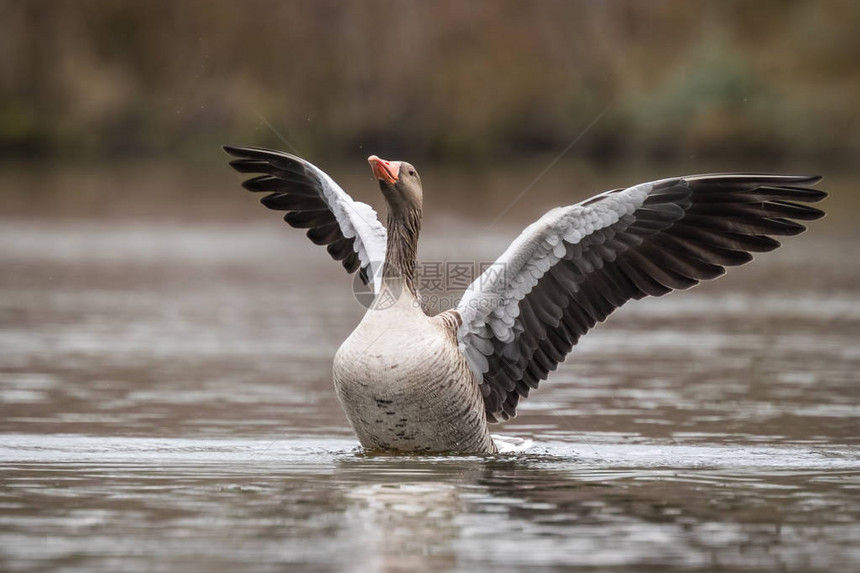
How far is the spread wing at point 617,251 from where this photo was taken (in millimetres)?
11312

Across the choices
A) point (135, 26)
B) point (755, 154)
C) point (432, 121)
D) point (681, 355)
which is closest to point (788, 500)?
point (681, 355)

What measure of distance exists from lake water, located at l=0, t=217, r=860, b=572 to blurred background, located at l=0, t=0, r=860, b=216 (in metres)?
45.9

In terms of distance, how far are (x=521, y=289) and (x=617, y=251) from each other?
82cm

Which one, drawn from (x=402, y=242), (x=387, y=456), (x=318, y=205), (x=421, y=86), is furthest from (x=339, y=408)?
(x=421, y=86)

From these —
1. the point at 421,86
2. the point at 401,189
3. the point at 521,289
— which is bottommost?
the point at 521,289

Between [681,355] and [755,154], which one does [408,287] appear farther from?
[755,154]

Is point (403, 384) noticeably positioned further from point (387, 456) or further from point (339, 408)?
point (339, 408)

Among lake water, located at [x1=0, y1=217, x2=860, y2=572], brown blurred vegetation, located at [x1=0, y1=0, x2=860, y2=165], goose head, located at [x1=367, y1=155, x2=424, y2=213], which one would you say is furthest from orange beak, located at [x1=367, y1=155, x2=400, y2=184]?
brown blurred vegetation, located at [x1=0, y1=0, x2=860, y2=165]

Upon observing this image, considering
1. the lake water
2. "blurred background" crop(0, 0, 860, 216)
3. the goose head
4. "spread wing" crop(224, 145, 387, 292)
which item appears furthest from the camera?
"blurred background" crop(0, 0, 860, 216)

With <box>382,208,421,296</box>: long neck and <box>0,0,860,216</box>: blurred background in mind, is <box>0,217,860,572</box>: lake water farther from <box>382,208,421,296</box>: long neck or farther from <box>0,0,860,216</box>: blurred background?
<box>0,0,860,216</box>: blurred background

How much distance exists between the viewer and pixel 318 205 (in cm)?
1368

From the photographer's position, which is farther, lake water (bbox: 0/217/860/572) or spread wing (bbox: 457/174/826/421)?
spread wing (bbox: 457/174/826/421)

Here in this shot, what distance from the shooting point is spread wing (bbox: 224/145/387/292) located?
42.5 ft

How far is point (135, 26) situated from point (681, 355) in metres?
74.8
